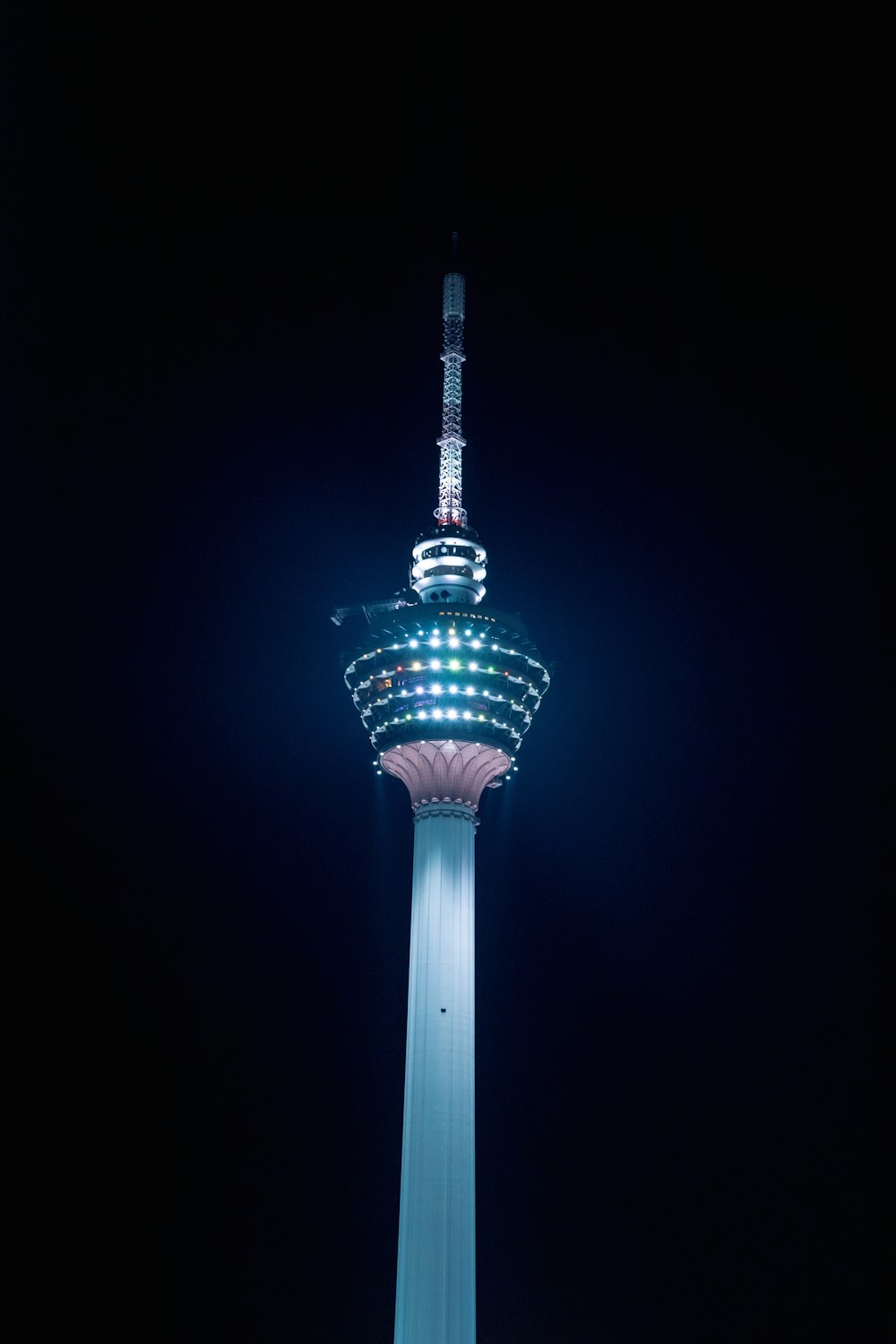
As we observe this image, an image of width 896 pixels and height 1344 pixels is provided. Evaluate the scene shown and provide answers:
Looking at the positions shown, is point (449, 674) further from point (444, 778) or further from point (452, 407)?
point (452, 407)

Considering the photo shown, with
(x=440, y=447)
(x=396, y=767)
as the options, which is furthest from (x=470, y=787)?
(x=440, y=447)

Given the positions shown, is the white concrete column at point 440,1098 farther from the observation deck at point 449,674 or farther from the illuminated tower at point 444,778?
the observation deck at point 449,674

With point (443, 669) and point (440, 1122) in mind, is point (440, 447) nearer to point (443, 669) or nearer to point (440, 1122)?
point (443, 669)

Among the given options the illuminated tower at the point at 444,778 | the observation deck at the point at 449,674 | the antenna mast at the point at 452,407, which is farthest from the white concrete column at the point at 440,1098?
the antenna mast at the point at 452,407

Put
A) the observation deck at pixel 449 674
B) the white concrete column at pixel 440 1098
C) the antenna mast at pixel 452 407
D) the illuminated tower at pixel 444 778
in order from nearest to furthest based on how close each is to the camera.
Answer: the white concrete column at pixel 440 1098
the illuminated tower at pixel 444 778
the observation deck at pixel 449 674
the antenna mast at pixel 452 407

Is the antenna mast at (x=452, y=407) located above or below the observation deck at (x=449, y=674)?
above

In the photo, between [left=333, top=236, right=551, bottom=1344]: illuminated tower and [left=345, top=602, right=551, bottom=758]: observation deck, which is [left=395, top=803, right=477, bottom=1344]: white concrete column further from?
[left=345, top=602, right=551, bottom=758]: observation deck

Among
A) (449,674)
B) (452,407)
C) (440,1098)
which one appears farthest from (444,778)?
(452,407)
